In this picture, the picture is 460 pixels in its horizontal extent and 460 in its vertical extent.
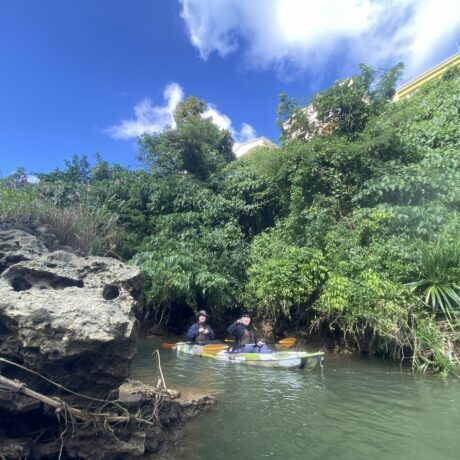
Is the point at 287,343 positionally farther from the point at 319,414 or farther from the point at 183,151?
the point at 183,151

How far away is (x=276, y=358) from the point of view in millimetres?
9906

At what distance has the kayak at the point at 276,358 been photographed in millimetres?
9578

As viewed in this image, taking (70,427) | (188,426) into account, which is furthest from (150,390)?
(70,427)

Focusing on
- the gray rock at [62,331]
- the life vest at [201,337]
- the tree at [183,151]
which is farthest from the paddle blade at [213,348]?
the tree at [183,151]

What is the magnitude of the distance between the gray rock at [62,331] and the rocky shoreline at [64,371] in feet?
0.03

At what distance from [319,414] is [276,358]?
11.8 ft

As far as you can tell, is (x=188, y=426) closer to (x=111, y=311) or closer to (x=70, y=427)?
(x=70, y=427)

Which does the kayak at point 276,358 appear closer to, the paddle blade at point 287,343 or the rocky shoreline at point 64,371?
the paddle blade at point 287,343

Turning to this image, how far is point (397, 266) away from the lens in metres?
10.3

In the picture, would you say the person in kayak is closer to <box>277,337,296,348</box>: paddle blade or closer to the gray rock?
<box>277,337,296,348</box>: paddle blade

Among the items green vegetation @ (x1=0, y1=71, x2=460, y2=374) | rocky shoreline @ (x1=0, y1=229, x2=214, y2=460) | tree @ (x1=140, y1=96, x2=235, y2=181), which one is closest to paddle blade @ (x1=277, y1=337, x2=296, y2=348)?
green vegetation @ (x1=0, y1=71, x2=460, y2=374)

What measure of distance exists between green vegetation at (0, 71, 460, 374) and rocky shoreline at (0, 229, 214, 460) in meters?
4.52

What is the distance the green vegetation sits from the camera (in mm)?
9859

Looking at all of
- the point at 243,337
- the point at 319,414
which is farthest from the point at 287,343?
the point at 319,414
